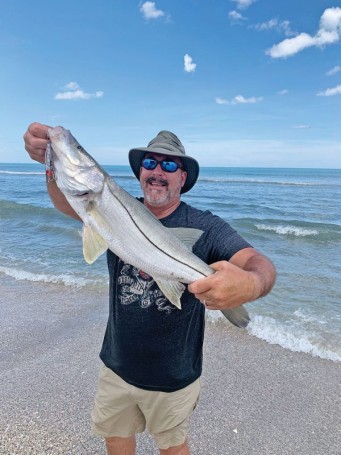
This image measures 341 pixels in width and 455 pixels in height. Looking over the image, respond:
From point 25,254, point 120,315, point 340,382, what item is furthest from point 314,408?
point 25,254

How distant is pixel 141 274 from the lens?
2793 mm

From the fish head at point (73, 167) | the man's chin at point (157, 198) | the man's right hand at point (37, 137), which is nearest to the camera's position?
the fish head at point (73, 167)

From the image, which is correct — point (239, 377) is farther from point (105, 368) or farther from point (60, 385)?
point (105, 368)

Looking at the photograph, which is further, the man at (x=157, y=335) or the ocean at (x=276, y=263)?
the ocean at (x=276, y=263)

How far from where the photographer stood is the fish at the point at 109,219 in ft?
7.54

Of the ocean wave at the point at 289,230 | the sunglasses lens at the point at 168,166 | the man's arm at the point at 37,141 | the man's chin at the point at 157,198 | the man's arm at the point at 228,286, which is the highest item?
the man's arm at the point at 37,141

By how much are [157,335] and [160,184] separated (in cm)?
113

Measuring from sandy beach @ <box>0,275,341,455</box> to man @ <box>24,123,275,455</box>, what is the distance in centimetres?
82

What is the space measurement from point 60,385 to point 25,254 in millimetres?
7583

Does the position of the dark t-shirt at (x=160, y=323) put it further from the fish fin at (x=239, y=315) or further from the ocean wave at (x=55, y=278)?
the ocean wave at (x=55, y=278)

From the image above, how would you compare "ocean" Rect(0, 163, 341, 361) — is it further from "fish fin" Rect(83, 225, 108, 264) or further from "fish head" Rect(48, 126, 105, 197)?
"fish head" Rect(48, 126, 105, 197)

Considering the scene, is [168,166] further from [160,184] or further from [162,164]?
[160,184]

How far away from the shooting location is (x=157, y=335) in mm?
2756

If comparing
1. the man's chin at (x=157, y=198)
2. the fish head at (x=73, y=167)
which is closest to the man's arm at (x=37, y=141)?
the fish head at (x=73, y=167)
